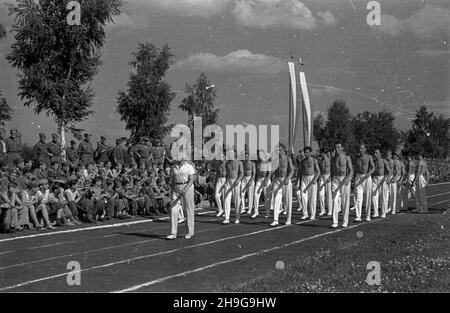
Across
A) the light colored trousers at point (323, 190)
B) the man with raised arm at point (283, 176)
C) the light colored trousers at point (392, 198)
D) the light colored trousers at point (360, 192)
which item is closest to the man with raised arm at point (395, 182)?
the light colored trousers at point (392, 198)

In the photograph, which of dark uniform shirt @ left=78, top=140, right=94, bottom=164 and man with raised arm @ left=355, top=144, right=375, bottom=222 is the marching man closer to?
man with raised arm @ left=355, top=144, right=375, bottom=222

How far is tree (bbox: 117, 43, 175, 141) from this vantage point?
1457 inches

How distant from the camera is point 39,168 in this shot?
18.9m

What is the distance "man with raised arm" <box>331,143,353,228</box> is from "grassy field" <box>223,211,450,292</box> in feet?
7.56

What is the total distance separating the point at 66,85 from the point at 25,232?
490 inches

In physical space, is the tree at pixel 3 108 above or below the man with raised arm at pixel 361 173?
above

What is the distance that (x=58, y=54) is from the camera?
90.6ft

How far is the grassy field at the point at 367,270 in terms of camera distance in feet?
30.2

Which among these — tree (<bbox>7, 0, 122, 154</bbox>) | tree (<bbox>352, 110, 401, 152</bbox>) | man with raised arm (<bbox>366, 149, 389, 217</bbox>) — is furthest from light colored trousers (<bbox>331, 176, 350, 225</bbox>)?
tree (<bbox>352, 110, 401, 152</bbox>)

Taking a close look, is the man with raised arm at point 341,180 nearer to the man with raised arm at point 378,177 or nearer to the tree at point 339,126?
the man with raised arm at point 378,177

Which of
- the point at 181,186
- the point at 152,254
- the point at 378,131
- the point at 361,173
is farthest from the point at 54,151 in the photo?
the point at 378,131

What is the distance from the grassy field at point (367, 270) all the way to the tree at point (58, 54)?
15776 mm
